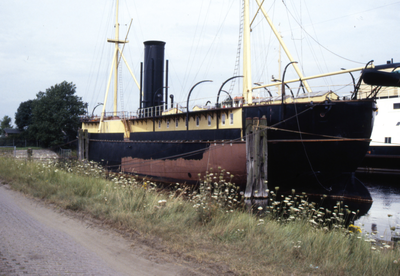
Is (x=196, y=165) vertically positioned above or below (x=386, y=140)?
below

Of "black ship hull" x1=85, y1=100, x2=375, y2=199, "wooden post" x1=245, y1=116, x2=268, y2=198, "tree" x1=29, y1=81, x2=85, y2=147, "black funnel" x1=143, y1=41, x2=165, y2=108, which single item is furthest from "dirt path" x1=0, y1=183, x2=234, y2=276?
"tree" x1=29, y1=81, x2=85, y2=147

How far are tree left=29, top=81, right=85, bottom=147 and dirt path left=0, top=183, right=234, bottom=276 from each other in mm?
46556

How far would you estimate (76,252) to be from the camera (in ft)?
18.1

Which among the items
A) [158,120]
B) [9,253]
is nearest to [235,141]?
[158,120]

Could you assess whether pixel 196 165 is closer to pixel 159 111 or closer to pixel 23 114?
pixel 159 111

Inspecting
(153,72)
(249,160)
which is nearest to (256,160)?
(249,160)

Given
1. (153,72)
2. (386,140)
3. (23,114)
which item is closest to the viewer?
(153,72)

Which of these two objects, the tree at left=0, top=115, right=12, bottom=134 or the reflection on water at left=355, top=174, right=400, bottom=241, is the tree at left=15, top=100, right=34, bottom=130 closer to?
the tree at left=0, top=115, right=12, bottom=134

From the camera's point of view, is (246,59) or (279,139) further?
(246,59)

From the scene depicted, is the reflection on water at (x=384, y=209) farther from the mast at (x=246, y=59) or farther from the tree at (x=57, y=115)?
the tree at (x=57, y=115)

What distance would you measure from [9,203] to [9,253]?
15.1 feet

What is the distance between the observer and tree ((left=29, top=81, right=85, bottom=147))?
167ft

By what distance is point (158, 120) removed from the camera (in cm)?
2239

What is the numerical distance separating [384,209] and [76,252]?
569 inches
